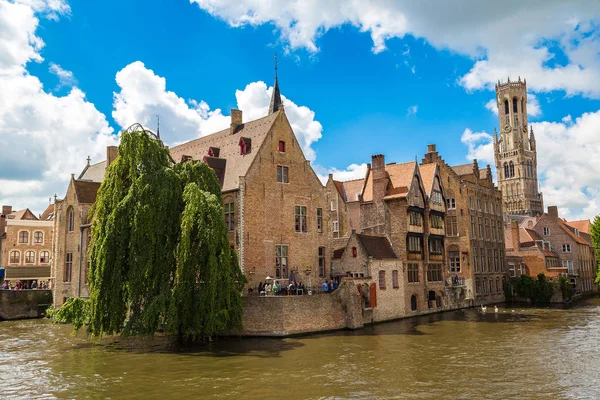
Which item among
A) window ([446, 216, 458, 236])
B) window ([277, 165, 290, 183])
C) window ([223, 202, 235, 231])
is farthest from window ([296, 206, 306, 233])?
window ([446, 216, 458, 236])

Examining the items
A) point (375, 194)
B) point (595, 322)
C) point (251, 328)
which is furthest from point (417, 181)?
point (251, 328)

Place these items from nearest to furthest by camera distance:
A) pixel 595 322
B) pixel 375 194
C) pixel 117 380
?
pixel 117 380
pixel 595 322
pixel 375 194

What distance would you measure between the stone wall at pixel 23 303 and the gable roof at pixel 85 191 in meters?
9.47

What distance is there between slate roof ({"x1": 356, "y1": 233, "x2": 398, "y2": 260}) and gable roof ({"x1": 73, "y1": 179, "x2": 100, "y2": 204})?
21708mm

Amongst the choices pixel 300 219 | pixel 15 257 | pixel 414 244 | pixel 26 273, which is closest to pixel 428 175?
pixel 414 244

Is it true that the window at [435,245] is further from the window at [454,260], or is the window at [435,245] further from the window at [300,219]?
the window at [300,219]

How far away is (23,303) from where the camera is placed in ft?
145

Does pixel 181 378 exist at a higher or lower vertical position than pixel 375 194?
lower

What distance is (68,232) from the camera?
43.3 meters

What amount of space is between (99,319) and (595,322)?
1209 inches

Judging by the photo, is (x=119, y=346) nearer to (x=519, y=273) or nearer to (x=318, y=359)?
(x=318, y=359)

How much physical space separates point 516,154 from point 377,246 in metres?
122

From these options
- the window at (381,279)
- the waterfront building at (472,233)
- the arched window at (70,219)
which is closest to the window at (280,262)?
the window at (381,279)

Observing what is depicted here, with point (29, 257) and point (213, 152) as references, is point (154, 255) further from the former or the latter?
point (29, 257)
